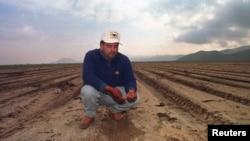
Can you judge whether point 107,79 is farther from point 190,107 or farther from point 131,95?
point 190,107

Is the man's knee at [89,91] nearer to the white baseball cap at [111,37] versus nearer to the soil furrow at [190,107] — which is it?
the white baseball cap at [111,37]

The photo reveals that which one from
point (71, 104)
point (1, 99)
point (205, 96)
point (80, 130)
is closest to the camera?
point (80, 130)

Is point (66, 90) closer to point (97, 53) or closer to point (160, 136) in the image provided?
point (97, 53)

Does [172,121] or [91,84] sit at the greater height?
[91,84]

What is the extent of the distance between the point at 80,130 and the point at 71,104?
2.22 metres

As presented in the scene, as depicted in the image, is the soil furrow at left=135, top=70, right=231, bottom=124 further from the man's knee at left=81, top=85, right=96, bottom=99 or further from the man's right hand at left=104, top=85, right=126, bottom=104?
the man's knee at left=81, top=85, right=96, bottom=99

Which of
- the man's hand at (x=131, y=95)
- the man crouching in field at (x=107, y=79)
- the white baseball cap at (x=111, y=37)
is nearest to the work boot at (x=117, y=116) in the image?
the man crouching in field at (x=107, y=79)

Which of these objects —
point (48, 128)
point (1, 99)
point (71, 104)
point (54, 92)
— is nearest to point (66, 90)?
point (54, 92)

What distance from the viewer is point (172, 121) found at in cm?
512

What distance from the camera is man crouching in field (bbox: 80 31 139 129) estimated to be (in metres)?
4.39

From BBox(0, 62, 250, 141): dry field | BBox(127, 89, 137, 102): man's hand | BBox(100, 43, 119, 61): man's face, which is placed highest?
BBox(100, 43, 119, 61): man's face

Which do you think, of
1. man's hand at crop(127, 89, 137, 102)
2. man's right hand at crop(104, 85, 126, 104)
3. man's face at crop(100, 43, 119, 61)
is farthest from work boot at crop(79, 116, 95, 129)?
man's face at crop(100, 43, 119, 61)

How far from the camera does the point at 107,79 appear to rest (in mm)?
4773

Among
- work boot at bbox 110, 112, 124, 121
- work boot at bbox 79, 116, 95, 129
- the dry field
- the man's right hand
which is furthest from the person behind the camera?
work boot at bbox 110, 112, 124, 121
